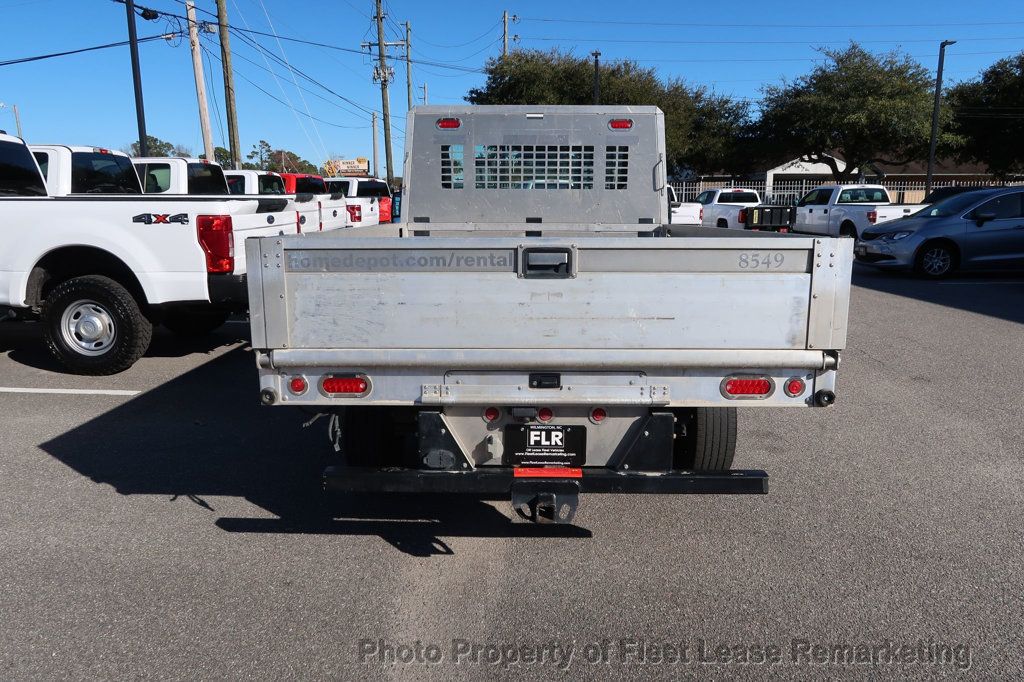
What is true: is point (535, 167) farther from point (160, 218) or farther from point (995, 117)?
point (995, 117)

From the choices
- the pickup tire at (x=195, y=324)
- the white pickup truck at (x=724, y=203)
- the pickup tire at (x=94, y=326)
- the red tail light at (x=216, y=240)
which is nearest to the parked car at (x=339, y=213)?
the red tail light at (x=216, y=240)

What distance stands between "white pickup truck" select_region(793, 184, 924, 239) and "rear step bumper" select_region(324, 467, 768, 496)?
16.6m

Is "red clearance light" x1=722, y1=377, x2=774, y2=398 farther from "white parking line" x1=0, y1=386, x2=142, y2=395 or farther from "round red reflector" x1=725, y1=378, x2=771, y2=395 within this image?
"white parking line" x1=0, y1=386, x2=142, y2=395

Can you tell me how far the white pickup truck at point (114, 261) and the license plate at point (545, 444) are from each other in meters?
4.27

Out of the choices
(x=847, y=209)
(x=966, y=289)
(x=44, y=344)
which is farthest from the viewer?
(x=847, y=209)

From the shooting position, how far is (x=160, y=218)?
6.86 metres

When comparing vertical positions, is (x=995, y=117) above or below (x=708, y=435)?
above

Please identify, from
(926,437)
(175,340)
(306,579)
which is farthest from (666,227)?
(175,340)

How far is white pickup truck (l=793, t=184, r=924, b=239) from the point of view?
18.6 metres

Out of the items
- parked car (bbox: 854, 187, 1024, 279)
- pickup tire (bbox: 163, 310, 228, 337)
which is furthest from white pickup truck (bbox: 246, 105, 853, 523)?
parked car (bbox: 854, 187, 1024, 279)

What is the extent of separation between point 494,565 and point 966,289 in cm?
1255

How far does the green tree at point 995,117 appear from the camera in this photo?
38.2m

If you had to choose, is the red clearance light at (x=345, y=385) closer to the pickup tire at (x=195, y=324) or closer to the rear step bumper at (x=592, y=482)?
the rear step bumper at (x=592, y=482)

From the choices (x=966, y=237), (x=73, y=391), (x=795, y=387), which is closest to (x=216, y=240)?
(x=73, y=391)
